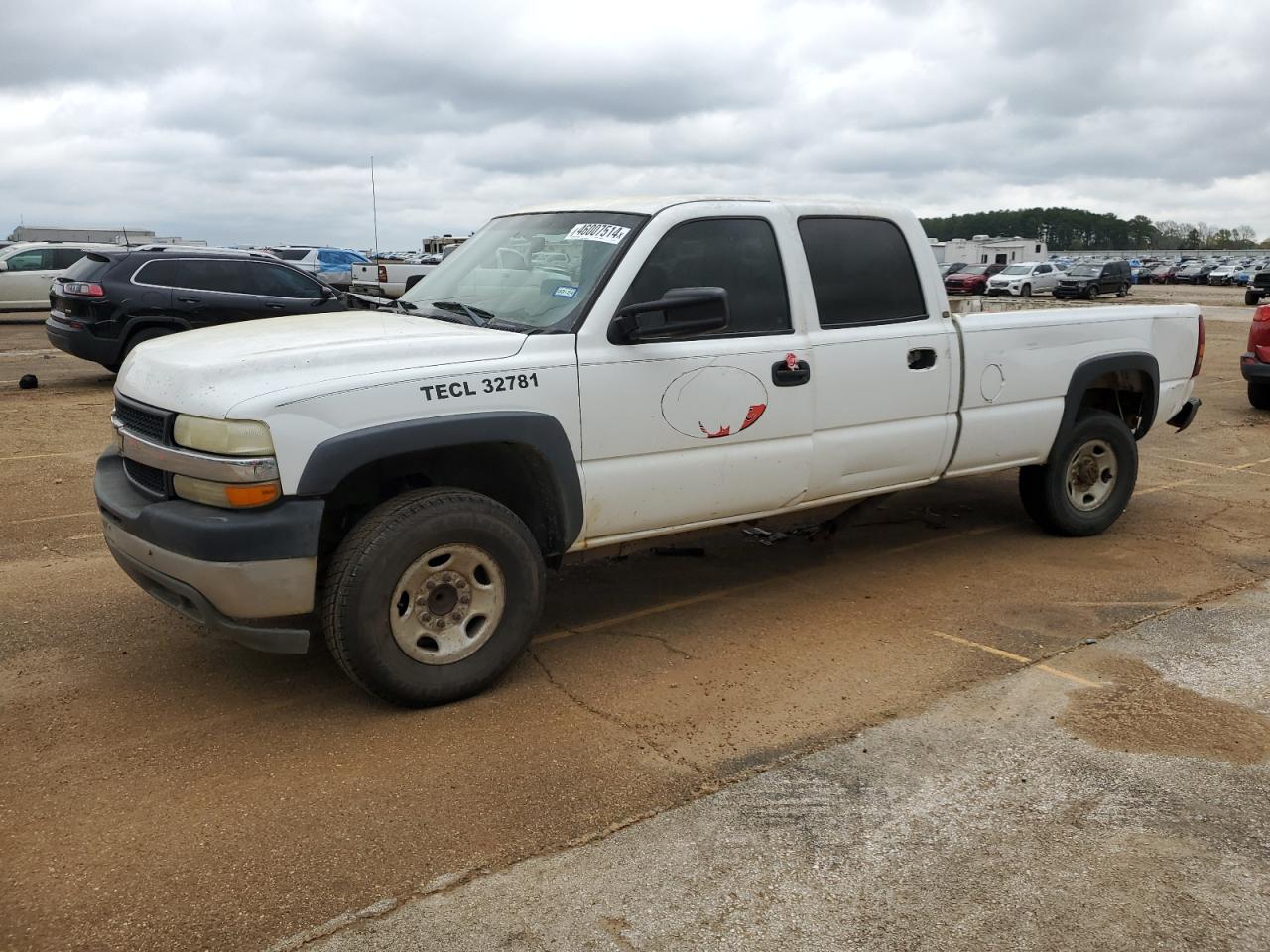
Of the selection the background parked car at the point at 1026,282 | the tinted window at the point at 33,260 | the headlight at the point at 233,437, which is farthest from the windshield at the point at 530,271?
the background parked car at the point at 1026,282

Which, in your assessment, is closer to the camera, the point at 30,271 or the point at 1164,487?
the point at 1164,487

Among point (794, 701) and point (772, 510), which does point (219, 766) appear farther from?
point (772, 510)

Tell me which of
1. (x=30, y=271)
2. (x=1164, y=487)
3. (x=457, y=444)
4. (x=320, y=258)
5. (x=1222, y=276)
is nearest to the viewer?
(x=457, y=444)

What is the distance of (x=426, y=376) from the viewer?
398cm

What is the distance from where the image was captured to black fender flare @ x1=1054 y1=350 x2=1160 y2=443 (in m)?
6.25

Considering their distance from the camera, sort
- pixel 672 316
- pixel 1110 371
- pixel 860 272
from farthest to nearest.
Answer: pixel 1110 371
pixel 860 272
pixel 672 316

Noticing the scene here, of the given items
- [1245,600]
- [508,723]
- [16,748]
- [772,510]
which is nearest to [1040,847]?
[508,723]

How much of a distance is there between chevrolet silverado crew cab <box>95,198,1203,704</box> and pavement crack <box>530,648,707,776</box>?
31cm

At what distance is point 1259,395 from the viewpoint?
12.2 metres

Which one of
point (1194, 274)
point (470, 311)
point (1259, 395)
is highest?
point (470, 311)

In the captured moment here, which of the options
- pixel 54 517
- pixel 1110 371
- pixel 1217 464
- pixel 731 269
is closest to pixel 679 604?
pixel 731 269

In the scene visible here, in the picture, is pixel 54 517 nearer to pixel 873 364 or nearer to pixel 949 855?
pixel 873 364

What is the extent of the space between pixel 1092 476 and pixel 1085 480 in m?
0.05

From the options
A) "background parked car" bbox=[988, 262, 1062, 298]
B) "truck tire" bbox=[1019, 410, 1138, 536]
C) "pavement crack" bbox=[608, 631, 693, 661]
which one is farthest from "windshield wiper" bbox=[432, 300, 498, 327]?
"background parked car" bbox=[988, 262, 1062, 298]
